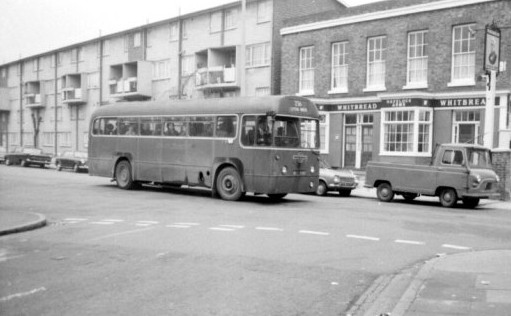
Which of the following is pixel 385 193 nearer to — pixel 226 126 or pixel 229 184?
pixel 229 184

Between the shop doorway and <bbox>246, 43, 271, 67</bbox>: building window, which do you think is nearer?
the shop doorway

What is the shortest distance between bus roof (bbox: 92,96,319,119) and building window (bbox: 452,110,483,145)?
1104 cm

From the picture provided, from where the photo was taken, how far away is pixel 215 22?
134 ft

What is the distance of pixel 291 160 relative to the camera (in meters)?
17.2

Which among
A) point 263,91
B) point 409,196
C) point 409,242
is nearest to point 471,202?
point 409,196

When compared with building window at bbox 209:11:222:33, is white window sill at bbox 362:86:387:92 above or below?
below

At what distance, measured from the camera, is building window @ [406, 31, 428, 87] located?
2744 centimetres

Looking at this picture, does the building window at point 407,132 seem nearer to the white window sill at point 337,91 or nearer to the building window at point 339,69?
the white window sill at point 337,91

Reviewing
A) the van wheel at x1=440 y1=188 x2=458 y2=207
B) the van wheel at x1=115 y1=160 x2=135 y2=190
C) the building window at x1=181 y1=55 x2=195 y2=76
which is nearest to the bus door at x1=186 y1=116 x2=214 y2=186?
the van wheel at x1=115 y1=160 x2=135 y2=190

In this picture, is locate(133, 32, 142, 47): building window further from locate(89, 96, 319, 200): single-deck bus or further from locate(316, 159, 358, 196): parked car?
locate(316, 159, 358, 196): parked car

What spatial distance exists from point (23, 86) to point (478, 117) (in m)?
53.2

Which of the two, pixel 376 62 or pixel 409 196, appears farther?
pixel 376 62

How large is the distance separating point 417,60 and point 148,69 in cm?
2488

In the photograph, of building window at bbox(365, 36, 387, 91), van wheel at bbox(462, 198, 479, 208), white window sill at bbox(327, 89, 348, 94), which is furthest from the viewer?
white window sill at bbox(327, 89, 348, 94)
